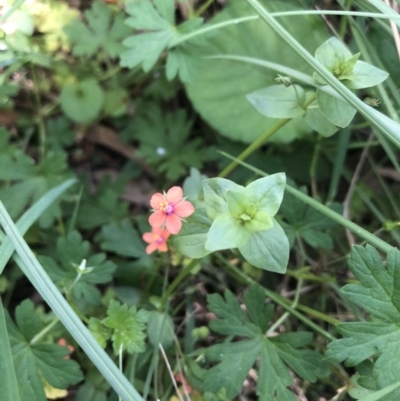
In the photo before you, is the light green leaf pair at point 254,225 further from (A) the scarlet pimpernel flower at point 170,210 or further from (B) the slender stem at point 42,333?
(B) the slender stem at point 42,333

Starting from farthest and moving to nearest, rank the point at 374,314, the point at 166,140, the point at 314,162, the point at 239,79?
the point at 166,140 → the point at 239,79 → the point at 314,162 → the point at 374,314

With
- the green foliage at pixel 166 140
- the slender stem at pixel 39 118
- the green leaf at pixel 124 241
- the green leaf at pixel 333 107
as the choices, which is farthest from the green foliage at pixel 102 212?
the green leaf at pixel 333 107

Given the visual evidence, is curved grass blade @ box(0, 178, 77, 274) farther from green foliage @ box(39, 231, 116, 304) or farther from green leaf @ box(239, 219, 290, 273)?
green leaf @ box(239, 219, 290, 273)

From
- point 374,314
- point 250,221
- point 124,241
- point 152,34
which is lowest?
point 374,314

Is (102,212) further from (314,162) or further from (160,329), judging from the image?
(314,162)

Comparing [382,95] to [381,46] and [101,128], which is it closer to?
[381,46]

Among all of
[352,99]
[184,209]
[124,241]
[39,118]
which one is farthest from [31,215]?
[352,99]

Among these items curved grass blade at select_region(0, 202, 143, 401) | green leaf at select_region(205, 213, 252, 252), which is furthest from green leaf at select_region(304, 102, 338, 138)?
curved grass blade at select_region(0, 202, 143, 401)

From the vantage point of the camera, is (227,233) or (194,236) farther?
(194,236)
